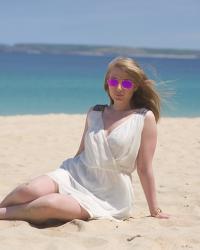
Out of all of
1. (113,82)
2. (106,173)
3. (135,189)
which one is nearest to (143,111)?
(113,82)

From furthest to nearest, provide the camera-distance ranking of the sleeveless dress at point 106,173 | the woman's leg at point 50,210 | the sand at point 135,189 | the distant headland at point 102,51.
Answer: the distant headland at point 102,51 → the sleeveless dress at point 106,173 → the woman's leg at point 50,210 → the sand at point 135,189

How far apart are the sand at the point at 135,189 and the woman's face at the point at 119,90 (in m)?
0.97

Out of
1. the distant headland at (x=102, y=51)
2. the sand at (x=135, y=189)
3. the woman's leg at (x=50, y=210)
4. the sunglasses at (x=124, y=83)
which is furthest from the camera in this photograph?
the distant headland at (x=102, y=51)

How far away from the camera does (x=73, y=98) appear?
2706 cm

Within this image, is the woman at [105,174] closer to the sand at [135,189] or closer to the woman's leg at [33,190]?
the woman's leg at [33,190]

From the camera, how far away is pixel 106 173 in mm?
4551

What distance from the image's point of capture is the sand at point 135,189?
154 inches

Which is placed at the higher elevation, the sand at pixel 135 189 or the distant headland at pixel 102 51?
the sand at pixel 135 189

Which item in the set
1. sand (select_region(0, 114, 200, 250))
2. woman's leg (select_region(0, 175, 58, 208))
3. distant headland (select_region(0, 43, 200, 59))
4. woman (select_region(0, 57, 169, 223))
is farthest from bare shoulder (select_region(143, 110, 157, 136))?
distant headland (select_region(0, 43, 200, 59))

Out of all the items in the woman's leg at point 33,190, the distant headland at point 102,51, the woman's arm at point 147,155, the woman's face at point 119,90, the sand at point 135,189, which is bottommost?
the distant headland at point 102,51

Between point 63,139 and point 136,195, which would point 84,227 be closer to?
point 136,195

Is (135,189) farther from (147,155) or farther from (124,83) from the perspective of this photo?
(124,83)

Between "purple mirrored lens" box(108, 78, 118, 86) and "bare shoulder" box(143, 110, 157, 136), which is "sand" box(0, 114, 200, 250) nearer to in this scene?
"bare shoulder" box(143, 110, 157, 136)

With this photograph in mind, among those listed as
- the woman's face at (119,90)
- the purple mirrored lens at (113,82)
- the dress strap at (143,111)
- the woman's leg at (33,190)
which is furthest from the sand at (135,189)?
the purple mirrored lens at (113,82)
